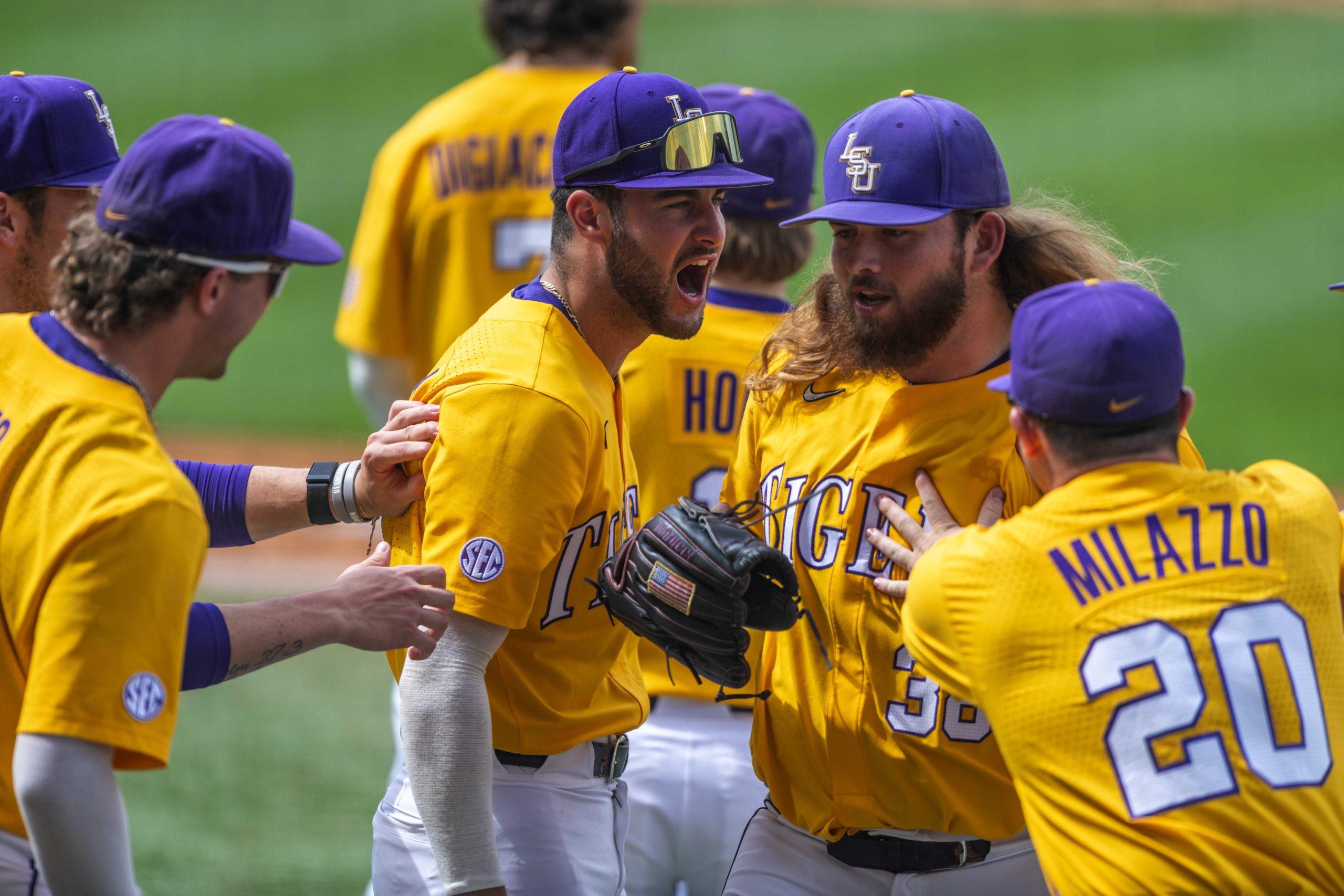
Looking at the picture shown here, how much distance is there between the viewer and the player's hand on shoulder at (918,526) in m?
2.64

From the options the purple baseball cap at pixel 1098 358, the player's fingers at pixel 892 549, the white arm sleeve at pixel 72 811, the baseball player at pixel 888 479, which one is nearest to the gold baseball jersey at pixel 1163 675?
the purple baseball cap at pixel 1098 358

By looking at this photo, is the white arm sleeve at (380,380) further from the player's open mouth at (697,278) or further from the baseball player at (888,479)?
the baseball player at (888,479)

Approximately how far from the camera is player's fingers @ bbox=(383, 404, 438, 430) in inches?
104

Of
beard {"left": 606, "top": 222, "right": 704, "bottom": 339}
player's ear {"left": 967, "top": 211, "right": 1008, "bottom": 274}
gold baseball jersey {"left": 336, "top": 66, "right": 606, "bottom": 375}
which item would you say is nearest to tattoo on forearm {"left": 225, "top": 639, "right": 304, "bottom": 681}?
beard {"left": 606, "top": 222, "right": 704, "bottom": 339}

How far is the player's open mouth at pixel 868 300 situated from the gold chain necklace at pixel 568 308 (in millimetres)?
575

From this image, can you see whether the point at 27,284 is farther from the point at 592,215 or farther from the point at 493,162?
the point at 493,162

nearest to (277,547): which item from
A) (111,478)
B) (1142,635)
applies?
(111,478)

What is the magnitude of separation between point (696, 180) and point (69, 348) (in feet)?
4.05

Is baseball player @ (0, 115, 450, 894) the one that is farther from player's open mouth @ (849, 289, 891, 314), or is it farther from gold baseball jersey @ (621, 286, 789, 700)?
gold baseball jersey @ (621, 286, 789, 700)

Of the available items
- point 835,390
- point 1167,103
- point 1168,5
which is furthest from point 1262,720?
point 1168,5

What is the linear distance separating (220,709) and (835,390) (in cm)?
440

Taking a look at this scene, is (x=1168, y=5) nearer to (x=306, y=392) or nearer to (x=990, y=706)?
(x=306, y=392)

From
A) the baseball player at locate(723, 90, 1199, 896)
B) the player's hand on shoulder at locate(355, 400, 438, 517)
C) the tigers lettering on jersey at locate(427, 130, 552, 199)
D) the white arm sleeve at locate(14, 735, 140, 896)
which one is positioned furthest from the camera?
the tigers lettering on jersey at locate(427, 130, 552, 199)

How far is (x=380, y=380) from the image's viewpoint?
197 inches
